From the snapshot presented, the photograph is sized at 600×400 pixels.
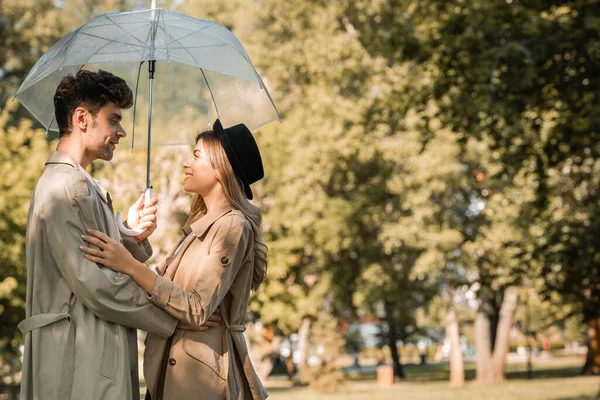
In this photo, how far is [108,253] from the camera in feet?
12.6

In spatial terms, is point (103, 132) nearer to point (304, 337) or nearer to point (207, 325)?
point (207, 325)

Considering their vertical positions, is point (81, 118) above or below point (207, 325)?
above

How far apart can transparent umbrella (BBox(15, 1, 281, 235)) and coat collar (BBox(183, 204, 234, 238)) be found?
0.28 m

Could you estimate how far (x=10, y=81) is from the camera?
36.8 m

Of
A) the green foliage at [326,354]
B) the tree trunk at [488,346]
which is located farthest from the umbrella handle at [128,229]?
the tree trunk at [488,346]

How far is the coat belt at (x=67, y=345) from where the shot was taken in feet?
12.0

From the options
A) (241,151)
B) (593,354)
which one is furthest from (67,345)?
(593,354)

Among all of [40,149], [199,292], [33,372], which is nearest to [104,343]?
[33,372]

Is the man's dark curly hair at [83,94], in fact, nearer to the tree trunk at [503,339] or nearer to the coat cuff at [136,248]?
the coat cuff at [136,248]

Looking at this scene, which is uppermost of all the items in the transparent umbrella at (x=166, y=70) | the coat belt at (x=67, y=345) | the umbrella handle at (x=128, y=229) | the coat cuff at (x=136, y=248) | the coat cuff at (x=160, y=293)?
the transparent umbrella at (x=166, y=70)

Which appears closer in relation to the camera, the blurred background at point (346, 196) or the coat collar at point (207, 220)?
the coat collar at point (207, 220)

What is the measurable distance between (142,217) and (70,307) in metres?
0.75

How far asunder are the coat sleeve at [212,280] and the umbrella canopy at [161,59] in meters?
0.90

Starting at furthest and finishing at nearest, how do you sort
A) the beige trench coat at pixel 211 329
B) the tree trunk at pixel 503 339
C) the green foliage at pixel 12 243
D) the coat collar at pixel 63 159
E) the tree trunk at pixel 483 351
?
1. the tree trunk at pixel 483 351
2. the tree trunk at pixel 503 339
3. the green foliage at pixel 12 243
4. the beige trench coat at pixel 211 329
5. the coat collar at pixel 63 159
